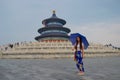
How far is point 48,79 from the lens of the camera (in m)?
9.94

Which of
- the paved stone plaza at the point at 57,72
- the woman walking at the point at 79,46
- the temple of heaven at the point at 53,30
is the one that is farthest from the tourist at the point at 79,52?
the temple of heaven at the point at 53,30

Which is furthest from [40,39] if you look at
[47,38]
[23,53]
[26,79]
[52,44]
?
[26,79]

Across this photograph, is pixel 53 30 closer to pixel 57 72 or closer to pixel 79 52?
pixel 57 72

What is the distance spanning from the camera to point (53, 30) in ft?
225

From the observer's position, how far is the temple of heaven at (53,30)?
65.4 metres

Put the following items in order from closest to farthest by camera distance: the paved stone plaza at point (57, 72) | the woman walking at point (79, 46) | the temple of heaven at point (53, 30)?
1. the paved stone plaza at point (57, 72)
2. the woman walking at point (79, 46)
3. the temple of heaven at point (53, 30)

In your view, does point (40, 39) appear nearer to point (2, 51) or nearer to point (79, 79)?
point (2, 51)

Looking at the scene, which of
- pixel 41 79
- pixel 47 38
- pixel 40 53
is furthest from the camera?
pixel 47 38

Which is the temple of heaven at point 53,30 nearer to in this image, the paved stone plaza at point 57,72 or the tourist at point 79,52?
the paved stone plaza at point 57,72

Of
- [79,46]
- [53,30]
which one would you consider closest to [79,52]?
[79,46]

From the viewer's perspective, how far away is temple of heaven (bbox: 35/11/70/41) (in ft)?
215

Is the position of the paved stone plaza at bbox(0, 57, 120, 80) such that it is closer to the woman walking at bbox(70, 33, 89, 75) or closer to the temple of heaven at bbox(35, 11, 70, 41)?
the woman walking at bbox(70, 33, 89, 75)

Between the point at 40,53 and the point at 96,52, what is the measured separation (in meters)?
9.61

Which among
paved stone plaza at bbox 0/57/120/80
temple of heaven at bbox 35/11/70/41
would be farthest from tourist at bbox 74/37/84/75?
temple of heaven at bbox 35/11/70/41
